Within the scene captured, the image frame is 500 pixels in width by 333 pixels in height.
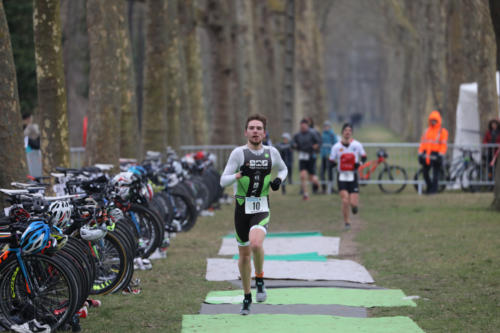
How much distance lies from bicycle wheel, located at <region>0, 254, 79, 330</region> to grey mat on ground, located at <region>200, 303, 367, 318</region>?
1882mm

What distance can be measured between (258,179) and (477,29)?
59.5ft

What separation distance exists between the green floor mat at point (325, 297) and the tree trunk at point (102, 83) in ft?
18.9

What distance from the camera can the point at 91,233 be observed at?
9.64 m

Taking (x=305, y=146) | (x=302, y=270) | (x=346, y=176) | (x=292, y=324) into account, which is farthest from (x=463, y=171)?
(x=292, y=324)

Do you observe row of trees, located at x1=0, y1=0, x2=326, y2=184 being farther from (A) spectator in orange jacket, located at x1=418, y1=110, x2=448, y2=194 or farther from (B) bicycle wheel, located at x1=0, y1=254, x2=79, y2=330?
(A) spectator in orange jacket, located at x1=418, y1=110, x2=448, y2=194

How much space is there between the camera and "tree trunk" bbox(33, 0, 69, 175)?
1398 centimetres

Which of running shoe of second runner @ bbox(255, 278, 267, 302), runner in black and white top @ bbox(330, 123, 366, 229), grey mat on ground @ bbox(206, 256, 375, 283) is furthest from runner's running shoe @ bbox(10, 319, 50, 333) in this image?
runner in black and white top @ bbox(330, 123, 366, 229)

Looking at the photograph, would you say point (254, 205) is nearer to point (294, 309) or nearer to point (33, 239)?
point (294, 309)

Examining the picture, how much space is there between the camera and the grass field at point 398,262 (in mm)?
9555

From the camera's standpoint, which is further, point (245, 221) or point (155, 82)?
point (155, 82)

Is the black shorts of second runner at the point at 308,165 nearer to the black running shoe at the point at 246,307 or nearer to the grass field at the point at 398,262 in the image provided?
the grass field at the point at 398,262

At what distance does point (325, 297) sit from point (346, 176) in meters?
7.31

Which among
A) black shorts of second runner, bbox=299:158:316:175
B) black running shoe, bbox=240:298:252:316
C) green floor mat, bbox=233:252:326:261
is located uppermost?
black shorts of second runner, bbox=299:158:316:175

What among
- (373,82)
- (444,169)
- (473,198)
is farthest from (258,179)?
(373,82)
